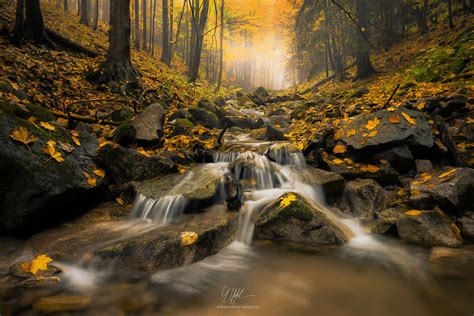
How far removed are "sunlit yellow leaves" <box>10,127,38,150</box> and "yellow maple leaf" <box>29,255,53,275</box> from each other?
60.9 inches

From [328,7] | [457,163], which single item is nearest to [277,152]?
[457,163]

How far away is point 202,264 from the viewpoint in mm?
3111

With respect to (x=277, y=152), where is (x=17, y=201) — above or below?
below

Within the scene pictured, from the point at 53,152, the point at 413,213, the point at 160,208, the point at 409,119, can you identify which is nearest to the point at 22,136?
the point at 53,152

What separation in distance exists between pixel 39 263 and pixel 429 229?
462cm

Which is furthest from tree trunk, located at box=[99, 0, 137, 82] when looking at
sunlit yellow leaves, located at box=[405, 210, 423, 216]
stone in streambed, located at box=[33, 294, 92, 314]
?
sunlit yellow leaves, located at box=[405, 210, 423, 216]

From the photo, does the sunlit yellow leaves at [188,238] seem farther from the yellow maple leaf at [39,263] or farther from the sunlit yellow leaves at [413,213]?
the sunlit yellow leaves at [413,213]

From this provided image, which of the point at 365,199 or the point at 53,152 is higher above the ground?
the point at 53,152

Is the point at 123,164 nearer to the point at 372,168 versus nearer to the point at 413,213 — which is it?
the point at 372,168

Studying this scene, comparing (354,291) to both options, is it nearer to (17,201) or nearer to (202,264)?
(202,264)

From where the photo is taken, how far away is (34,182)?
3.38 meters

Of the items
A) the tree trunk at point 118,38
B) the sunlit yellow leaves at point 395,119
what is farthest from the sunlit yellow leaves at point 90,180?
the sunlit yellow leaves at point 395,119

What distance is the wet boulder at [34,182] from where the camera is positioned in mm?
3324

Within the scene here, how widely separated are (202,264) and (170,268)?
377 mm
